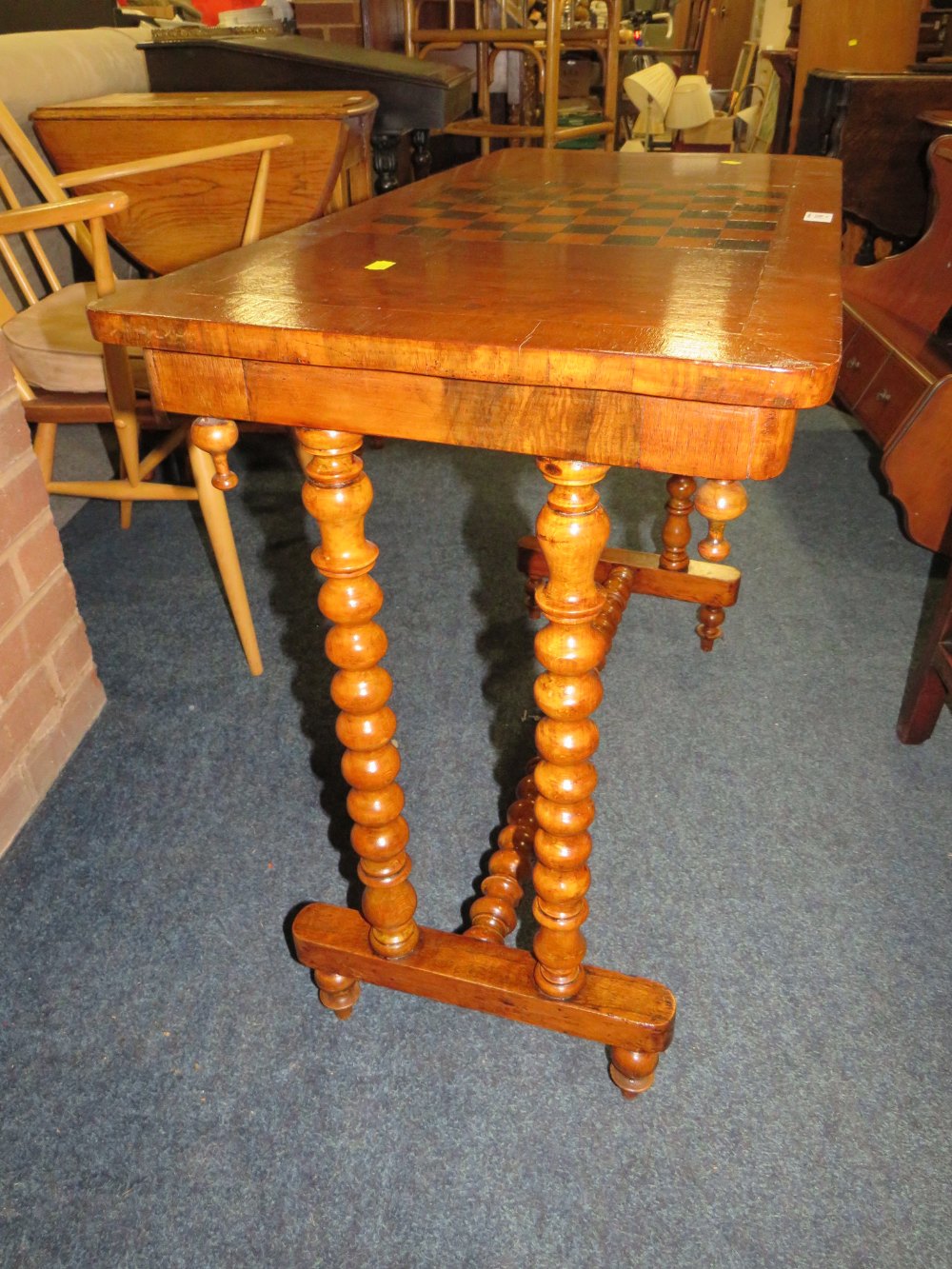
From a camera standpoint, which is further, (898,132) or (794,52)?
(794,52)

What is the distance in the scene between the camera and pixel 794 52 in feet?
11.9

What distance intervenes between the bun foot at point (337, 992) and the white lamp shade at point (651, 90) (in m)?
6.21

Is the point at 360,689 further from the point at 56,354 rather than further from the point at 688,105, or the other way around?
the point at 688,105

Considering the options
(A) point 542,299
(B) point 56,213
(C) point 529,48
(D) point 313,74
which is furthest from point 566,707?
(C) point 529,48

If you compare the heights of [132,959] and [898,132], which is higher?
[898,132]

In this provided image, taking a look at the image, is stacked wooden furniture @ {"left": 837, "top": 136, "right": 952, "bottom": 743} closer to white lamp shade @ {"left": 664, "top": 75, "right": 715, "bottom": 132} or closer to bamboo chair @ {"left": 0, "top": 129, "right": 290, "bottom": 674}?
bamboo chair @ {"left": 0, "top": 129, "right": 290, "bottom": 674}

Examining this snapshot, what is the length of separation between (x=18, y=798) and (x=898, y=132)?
262 cm

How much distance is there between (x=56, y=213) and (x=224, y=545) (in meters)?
0.52

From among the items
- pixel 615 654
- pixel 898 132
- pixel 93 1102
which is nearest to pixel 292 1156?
pixel 93 1102

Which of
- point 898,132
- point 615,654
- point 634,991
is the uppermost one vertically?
point 898,132

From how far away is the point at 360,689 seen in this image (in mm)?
866

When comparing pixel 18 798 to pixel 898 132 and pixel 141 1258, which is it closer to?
pixel 141 1258

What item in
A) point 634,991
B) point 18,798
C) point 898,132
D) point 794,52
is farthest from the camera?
point 794,52

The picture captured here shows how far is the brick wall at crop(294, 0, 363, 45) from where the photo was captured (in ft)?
9.89
